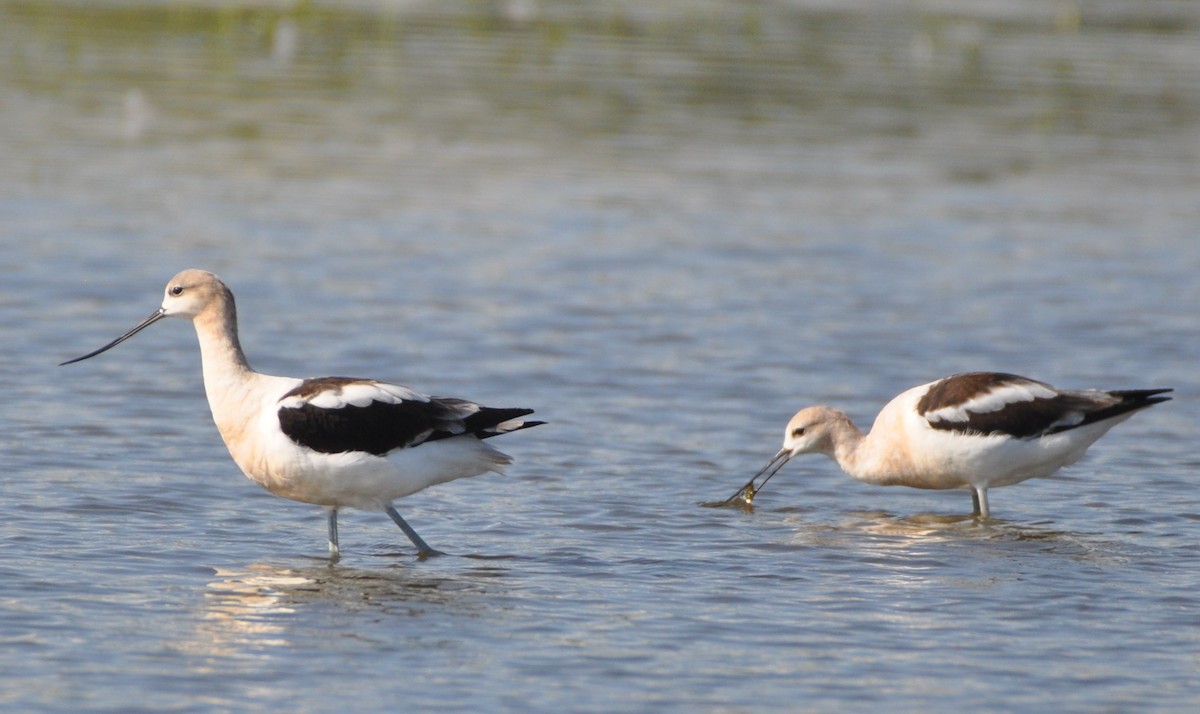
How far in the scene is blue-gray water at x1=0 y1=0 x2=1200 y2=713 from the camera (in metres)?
6.88

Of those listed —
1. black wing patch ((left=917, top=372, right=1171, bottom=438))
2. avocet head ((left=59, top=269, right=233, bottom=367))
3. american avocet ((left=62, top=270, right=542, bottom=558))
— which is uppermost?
avocet head ((left=59, top=269, right=233, bottom=367))

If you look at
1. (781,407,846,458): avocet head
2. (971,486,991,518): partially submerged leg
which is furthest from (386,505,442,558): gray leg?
(971,486,991,518): partially submerged leg

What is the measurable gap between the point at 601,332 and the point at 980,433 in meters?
4.26

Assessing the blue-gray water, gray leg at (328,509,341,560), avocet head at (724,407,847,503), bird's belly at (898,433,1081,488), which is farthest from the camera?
avocet head at (724,407,847,503)

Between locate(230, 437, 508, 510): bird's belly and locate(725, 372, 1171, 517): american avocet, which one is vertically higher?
locate(230, 437, 508, 510): bird's belly

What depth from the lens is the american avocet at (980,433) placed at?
9.35 metres

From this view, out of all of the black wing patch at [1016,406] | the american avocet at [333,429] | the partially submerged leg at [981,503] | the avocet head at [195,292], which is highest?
the avocet head at [195,292]

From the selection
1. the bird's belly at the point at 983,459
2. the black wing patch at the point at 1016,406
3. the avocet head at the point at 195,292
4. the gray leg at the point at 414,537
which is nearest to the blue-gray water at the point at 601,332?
the gray leg at the point at 414,537

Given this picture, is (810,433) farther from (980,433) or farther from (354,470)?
(354,470)

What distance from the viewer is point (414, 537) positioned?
8.23m

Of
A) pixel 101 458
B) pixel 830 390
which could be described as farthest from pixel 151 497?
pixel 830 390

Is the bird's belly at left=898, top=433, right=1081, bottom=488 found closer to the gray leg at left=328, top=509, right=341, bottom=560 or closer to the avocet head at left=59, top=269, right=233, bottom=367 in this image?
the gray leg at left=328, top=509, right=341, bottom=560

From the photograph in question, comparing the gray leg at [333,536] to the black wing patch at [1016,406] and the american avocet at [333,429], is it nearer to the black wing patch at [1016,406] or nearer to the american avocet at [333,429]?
the american avocet at [333,429]

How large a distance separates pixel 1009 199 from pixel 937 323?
15.0 ft
